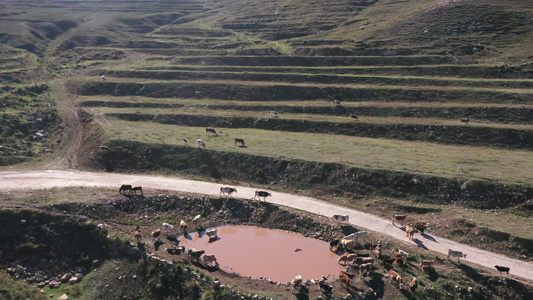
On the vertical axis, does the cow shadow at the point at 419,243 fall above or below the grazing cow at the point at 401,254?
below

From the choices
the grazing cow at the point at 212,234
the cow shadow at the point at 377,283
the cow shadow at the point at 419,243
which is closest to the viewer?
the cow shadow at the point at 377,283

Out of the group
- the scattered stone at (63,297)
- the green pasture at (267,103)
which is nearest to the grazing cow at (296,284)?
the scattered stone at (63,297)

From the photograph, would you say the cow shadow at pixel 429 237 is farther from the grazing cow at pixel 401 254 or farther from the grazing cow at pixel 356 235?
the grazing cow at pixel 356 235

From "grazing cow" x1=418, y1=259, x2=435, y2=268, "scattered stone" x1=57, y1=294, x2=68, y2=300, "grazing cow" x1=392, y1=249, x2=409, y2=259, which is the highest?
"scattered stone" x1=57, y1=294, x2=68, y2=300

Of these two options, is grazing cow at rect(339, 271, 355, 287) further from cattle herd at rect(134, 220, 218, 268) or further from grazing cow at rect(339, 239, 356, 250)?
cattle herd at rect(134, 220, 218, 268)

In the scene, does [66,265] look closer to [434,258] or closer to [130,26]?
[434,258]

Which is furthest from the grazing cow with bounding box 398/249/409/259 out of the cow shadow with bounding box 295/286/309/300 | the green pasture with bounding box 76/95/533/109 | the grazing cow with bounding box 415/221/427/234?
the green pasture with bounding box 76/95/533/109
